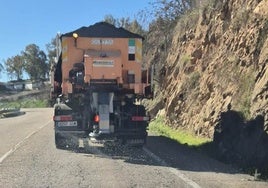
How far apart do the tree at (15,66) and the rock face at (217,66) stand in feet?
438

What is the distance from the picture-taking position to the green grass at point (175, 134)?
1781 centimetres

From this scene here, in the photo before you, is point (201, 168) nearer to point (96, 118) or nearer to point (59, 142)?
point (96, 118)

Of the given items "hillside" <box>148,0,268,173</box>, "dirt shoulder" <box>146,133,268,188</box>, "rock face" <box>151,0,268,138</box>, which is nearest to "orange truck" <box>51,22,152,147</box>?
"dirt shoulder" <box>146,133,268,188</box>

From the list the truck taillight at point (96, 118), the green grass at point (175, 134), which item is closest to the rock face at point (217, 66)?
the green grass at point (175, 134)

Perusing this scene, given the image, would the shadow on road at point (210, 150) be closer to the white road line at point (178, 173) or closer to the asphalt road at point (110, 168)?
the asphalt road at point (110, 168)

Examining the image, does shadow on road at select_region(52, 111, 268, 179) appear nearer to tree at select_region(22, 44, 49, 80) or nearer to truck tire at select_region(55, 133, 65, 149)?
truck tire at select_region(55, 133, 65, 149)

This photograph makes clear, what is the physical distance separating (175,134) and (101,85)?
671cm

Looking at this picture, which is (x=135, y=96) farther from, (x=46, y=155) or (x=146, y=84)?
(x=46, y=155)

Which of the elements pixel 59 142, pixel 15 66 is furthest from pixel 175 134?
pixel 15 66

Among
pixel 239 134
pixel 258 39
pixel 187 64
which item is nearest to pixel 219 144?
pixel 239 134

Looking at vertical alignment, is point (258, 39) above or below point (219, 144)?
above

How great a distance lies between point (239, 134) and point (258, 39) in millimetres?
3001

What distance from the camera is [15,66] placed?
158750mm

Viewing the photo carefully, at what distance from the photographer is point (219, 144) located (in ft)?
49.8
